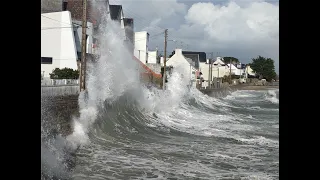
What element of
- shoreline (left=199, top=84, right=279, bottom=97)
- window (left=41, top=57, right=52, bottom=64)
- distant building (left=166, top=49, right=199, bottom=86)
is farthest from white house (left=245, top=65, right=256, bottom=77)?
window (left=41, top=57, right=52, bottom=64)

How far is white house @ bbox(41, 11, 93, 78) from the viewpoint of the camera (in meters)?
26.3

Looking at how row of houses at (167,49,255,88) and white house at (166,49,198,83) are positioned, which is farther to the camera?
row of houses at (167,49,255,88)

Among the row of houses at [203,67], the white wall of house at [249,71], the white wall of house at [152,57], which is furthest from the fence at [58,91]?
the white wall of house at [249,71]

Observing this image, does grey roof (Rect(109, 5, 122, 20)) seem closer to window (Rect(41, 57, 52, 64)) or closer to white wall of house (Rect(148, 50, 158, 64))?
window (Rect(41, 57, 52, 64))

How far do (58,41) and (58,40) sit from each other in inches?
3.5

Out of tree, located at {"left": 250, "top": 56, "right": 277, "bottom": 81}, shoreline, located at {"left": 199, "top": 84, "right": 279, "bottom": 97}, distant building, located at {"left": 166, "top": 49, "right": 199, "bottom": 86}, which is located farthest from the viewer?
tree, located at {"left": 250, "top": 56, "right": 277, "bottom": 81}

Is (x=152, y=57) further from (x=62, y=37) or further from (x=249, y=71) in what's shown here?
(x=249, y=71)

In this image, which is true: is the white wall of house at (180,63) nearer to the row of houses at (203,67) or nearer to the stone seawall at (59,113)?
the row of houses at (203,67)

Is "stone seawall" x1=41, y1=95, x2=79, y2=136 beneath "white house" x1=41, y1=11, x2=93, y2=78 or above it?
beneath

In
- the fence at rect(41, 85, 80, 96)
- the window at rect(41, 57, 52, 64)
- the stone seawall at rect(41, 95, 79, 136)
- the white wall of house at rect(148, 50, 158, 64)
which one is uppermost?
the white wall of house at rect(148, 50, 158, 64)

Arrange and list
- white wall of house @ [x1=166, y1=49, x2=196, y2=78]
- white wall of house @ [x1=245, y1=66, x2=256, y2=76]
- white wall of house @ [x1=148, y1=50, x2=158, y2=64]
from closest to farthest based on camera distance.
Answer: white wall of house @ [x1=148, y1=50, x2=158, y2=64] < white wall of house @ [x1=166, y1=49, x2=196, y2=78] < white wall of house @ [x1=245, y1=66, x2=256, y2=76]

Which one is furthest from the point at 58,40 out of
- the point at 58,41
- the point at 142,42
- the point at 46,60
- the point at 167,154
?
the point at 142,42
